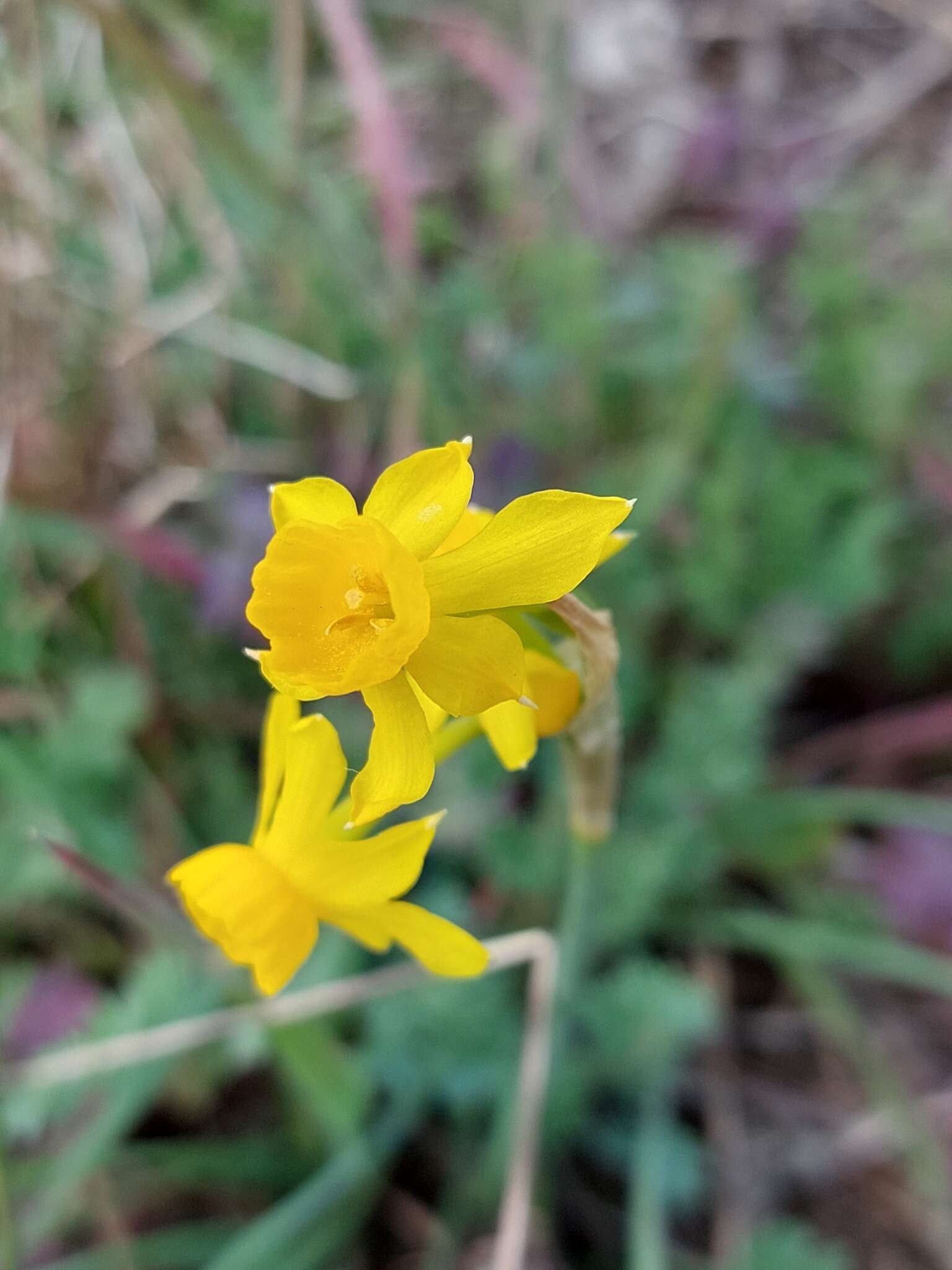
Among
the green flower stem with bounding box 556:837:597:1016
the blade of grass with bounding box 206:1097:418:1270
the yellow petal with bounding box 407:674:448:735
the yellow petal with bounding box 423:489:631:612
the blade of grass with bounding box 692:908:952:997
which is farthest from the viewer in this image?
the blade of grass with bounding box 692:908:952:997

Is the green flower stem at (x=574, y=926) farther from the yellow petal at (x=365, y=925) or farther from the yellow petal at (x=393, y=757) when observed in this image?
the yellow petal at (x=393, y=757)

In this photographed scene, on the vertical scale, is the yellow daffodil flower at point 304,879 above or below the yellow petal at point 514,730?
below

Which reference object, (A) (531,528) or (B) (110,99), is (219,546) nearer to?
(B) (110,99)

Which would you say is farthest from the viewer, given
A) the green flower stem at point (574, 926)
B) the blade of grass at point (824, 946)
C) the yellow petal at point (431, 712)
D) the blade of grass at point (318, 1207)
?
the blade of grass at point (824, 946)

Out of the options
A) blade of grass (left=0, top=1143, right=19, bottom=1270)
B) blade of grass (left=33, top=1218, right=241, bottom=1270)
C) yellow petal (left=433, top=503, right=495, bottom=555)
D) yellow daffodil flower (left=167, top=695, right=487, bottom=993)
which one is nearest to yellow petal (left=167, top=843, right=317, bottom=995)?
yellow daffodil flower (left=167, top=695, right=487, bottom=993)

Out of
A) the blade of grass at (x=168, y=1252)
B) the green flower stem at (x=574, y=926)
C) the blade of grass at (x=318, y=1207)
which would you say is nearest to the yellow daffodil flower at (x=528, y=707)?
the green flower stem at (x=574, y=926)

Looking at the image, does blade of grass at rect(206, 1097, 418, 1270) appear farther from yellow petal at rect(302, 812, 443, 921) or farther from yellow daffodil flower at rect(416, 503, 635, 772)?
yellow daffodil flower at rect(416, 503, 635, 772)

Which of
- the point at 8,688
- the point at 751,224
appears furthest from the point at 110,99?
the point at 751,224
